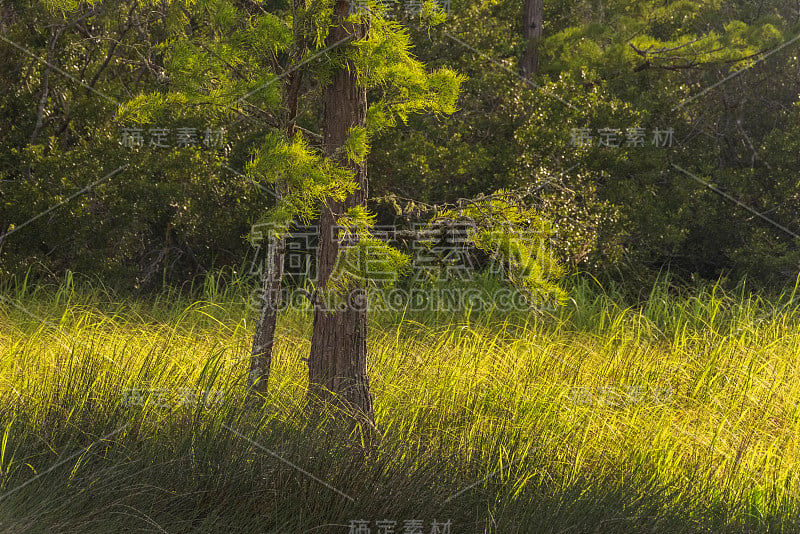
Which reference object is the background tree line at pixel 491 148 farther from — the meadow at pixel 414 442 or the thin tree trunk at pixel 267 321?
the thin tree trunk at pixel 267 321

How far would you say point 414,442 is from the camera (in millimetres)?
4609

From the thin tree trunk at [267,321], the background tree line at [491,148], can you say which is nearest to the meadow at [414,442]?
the thin tree trunk at [267,321]

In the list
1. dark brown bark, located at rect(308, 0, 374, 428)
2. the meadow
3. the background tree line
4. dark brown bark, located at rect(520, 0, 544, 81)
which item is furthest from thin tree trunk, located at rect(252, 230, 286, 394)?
dark brown bark, located at rect(520, 0, 544, 81)

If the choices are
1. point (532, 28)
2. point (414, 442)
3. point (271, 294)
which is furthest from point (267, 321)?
point (532, 28)

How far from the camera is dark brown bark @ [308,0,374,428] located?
189 inches

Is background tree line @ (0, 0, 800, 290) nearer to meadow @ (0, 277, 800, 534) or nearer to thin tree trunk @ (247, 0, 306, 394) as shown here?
meadow @ (0, 277, 800, 534)

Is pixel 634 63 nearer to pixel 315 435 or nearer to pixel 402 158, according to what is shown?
pixel 402 158

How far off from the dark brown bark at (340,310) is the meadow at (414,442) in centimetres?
21

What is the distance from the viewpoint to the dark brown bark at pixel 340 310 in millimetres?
4793

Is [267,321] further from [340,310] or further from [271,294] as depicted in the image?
[340,310]

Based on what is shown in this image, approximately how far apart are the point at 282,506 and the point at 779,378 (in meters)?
4.19

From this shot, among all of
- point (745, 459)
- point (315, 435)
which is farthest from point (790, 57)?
point (315, 435)

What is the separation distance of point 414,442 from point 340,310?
837mm

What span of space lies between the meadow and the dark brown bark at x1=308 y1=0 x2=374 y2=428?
0.21m
